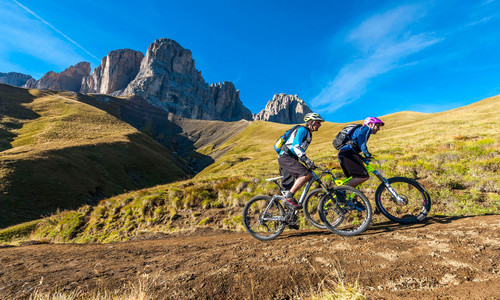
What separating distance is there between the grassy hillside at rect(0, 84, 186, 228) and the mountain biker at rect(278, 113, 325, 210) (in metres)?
36.2

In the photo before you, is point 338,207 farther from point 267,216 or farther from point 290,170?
point 267,216

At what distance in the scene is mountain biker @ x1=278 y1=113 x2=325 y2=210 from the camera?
6.73 metres

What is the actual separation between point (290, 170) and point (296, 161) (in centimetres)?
36

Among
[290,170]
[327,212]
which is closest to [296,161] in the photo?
[290,170]

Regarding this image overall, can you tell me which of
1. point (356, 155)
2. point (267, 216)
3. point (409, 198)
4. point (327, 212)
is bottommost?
point (267, 216)

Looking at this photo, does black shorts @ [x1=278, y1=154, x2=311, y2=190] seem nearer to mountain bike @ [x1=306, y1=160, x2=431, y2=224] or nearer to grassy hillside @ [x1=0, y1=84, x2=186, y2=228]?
mountain bike @ [x1=306, y1=160, x2=431, y2=224]

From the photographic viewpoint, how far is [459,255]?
4074 millimetres

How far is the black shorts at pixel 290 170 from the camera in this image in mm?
6824

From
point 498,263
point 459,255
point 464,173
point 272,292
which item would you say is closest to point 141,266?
point 272,292

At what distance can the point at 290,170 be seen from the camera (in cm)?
700

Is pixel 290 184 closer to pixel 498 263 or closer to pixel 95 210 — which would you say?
pixel 498 263

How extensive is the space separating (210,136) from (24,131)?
100503mm

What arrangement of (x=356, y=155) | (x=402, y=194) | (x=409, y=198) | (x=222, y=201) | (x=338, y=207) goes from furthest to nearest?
1. (x=222, y=201)
2. (x=409, y=198)
3. (x=356, y=155)
4. (x=402, y=194)
5. (x=338, y=207)

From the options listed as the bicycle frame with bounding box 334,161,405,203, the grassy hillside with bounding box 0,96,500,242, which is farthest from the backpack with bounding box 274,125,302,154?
the grassy hillside with bounding box 0,96,500,242
